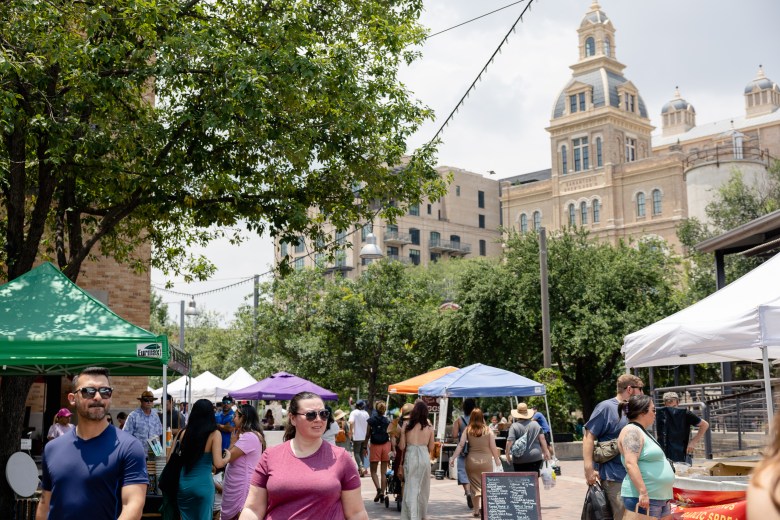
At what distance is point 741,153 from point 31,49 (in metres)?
70.2

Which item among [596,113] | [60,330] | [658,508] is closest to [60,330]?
[60,330]

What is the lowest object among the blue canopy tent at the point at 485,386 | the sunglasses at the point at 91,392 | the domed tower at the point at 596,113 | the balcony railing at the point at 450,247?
the sunglasses at the point at 91,392

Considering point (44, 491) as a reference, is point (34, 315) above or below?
above

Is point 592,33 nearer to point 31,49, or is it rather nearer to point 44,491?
point 31,49

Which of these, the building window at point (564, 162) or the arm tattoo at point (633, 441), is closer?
the arm tattoo at point (633, 441)

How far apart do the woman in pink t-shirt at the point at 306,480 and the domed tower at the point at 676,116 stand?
119106mm

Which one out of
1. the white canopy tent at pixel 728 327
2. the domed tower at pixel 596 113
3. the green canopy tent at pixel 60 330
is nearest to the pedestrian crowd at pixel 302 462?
the white canopy tent at pixel 728 327

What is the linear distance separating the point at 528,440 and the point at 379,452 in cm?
401

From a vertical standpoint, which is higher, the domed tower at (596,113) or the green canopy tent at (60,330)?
the domed tower at (596,113)

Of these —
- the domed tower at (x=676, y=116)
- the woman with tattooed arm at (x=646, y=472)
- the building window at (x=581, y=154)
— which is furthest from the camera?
the domed tower at (x=676, y=116)

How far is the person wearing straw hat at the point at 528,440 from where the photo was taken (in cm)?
1352

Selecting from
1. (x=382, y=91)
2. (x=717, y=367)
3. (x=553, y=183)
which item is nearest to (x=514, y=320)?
(x=717, y=367)

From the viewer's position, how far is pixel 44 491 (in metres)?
5.06

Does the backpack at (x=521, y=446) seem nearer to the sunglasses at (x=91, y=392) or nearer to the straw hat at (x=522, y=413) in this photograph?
the straw hat at (x=522, y=413)
